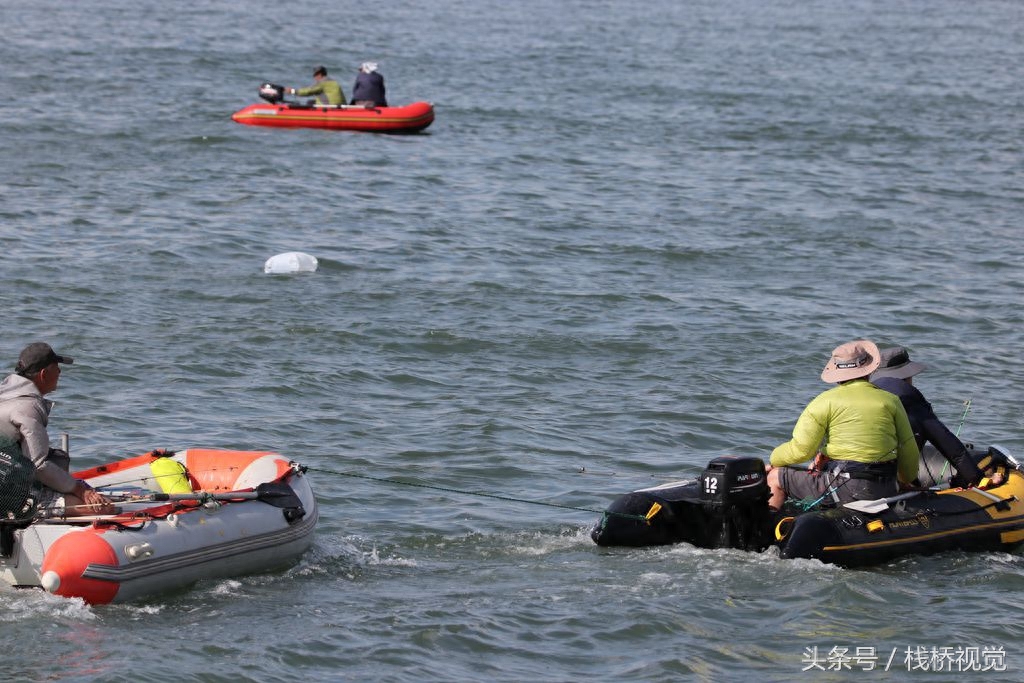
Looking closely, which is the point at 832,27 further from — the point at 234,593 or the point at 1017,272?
the point at 234,593

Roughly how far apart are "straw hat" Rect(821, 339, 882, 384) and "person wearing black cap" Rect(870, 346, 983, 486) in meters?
0.52

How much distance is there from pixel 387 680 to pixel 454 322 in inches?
319

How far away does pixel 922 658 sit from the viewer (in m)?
7.95

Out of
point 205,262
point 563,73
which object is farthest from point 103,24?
point 205,262

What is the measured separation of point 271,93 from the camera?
25562mm

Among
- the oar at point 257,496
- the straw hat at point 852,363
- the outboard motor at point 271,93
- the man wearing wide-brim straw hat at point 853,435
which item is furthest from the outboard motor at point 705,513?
the outboard motor at point 271,93

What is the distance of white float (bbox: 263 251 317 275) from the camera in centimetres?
1706

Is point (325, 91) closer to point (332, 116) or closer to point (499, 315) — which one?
point (332, 116)

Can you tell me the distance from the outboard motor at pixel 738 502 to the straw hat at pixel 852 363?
0.71m

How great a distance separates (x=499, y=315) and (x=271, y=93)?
442 inches

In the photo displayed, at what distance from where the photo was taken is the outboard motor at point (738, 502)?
9.02m

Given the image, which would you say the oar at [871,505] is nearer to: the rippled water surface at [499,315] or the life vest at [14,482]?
the rippled water surface at [499,315]

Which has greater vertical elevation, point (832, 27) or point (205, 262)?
point (832, 27)

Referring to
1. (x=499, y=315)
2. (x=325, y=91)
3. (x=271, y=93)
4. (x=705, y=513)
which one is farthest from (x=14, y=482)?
(x=325, y=91)
